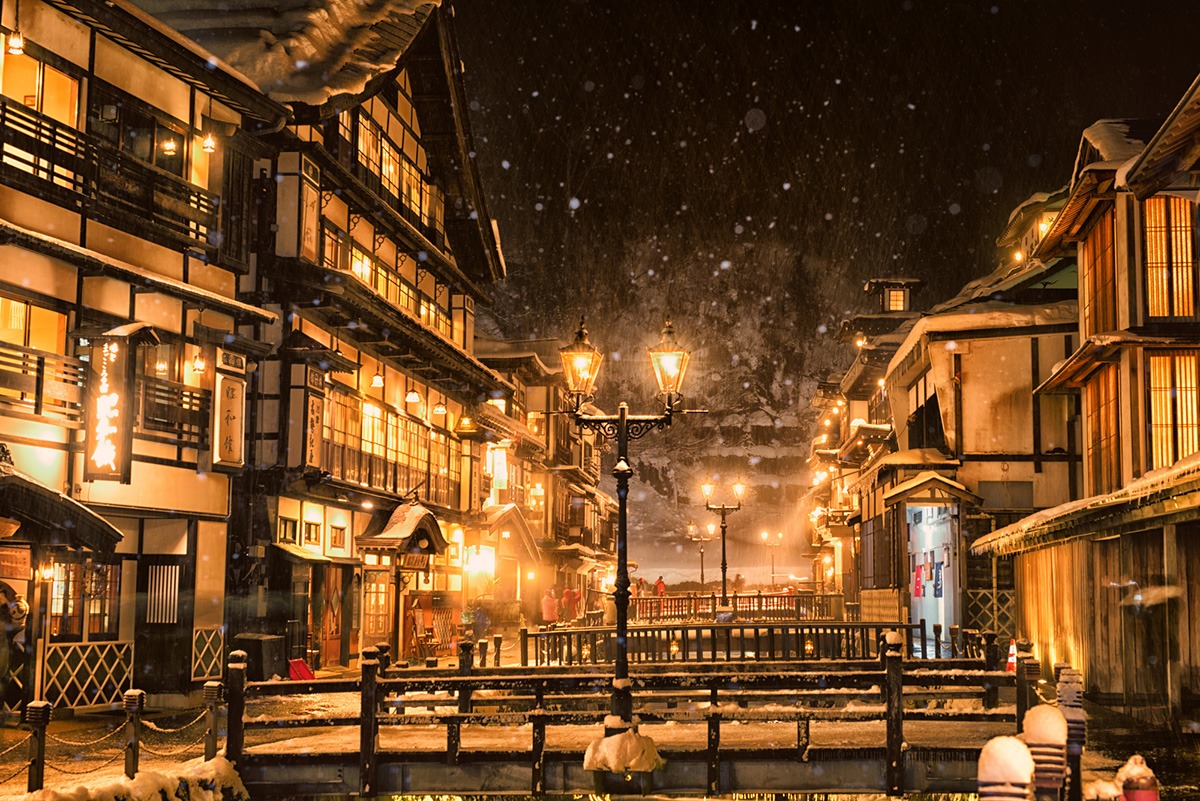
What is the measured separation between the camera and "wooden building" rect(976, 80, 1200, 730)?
17891mm

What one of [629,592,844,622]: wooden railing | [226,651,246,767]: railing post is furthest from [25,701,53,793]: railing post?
[629,592,844,622]: wooden railing

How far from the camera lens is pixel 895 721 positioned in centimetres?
1365

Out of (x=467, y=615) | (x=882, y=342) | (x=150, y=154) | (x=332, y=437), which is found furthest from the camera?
(x=882, y=342)

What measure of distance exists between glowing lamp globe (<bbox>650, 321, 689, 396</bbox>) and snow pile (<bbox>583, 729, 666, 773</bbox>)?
5165mm

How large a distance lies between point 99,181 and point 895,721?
1617cm

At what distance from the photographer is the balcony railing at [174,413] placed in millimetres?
21750

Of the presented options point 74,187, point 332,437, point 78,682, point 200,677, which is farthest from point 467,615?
point 74,187

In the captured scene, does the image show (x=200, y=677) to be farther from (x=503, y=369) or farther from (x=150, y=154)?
(x=503, y=369)

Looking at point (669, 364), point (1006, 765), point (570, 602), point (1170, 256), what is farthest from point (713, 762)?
point (570, 602)

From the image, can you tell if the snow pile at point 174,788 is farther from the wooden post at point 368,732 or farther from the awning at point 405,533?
the awning at point 405,533

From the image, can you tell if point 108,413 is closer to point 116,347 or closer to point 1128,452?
point 116,347

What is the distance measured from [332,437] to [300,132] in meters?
7.74

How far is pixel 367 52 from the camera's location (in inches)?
1275

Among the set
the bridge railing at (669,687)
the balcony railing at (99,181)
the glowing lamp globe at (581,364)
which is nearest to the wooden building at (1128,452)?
the bridge railing at (669,687)
